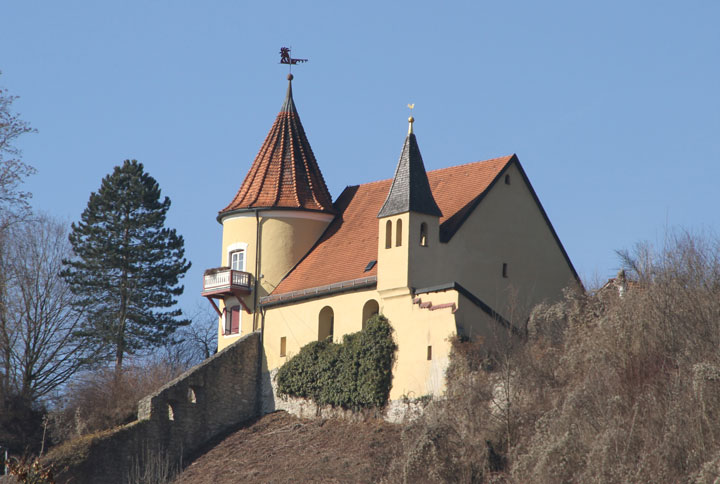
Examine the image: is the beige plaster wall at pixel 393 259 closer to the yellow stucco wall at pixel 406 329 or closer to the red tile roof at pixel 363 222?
the yellow stucco wall at pixel 406 329

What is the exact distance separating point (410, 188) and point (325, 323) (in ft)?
19.9

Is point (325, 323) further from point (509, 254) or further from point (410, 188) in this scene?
point (509, 254)

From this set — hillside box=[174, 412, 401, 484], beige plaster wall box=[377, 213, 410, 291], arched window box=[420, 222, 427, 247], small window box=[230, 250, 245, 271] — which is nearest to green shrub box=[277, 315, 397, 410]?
hillside box=[174, 412, 401, 484]

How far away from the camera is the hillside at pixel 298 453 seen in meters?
34.8

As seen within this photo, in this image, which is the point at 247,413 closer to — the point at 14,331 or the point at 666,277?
the point at 14,331

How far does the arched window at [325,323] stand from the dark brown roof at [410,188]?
4.39 m

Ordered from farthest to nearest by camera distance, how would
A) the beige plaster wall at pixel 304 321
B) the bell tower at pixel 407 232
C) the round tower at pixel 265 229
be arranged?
1. the round tower at pixel 265 229
2. the beige plaster wall at pixel 304 321
3. the bell tower at pixel 407 232

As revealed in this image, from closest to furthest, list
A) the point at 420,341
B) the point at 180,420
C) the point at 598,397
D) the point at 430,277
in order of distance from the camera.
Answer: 1. the point at 598,397
2. the point at 420,341
3. the point at 430,277
4. the point at 180,420

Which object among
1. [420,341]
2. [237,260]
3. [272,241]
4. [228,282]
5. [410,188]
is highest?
[410,188]

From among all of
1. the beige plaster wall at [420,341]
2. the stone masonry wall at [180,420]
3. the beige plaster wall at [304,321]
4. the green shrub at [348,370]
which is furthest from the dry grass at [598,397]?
the stone masonry wall at [180,420]

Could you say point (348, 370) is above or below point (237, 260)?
below

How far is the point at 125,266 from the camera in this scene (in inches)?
2143

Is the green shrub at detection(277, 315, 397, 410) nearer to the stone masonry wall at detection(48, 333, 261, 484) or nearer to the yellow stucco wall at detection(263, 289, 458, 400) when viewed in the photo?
the yellow stucco wall at detection(263, 289, 458, 400)

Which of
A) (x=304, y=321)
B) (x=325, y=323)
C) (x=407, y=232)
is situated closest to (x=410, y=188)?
(x=407, y=232)
